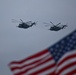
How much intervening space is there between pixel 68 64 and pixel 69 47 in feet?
0.57

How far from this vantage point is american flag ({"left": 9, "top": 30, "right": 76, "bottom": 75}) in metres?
2.80

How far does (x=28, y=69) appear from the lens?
2979 mm

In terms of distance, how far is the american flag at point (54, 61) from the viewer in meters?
2.80

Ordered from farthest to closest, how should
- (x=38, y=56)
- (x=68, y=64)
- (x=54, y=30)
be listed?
1. (x=54, y=30)
2. (x=38, y=56)
3. (x=68, y=64)

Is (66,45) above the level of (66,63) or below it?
above

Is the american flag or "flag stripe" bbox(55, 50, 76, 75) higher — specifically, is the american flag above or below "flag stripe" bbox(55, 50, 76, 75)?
above

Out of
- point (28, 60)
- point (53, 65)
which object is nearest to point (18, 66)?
point (28, 60)

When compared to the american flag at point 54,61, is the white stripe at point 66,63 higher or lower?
lower

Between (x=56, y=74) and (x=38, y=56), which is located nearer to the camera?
(x=56, y=74)

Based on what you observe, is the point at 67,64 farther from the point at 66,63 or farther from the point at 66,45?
the point at 66,45

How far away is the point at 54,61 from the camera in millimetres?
2906

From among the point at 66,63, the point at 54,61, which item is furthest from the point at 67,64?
the point at 54,61

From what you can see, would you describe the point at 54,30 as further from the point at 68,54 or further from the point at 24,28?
the point at 68,54

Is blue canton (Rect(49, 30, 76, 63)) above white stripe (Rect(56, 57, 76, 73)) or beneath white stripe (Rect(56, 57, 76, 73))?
above
